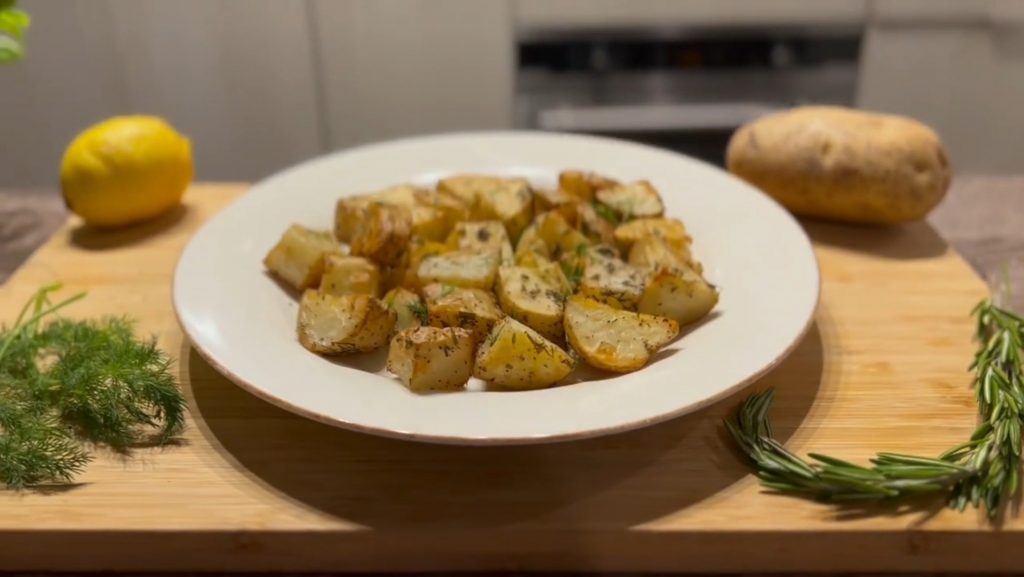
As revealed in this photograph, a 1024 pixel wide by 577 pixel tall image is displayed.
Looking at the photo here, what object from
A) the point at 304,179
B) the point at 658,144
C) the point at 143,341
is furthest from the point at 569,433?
the point at 658,144

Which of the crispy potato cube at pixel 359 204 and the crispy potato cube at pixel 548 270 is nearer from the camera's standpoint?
the crispy potato cube at pixel 548 270

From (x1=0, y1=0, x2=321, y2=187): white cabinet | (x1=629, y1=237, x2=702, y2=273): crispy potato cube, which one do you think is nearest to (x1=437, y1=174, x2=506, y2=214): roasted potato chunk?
(x1=629, y1=237, x2=702, y2=273): crispy potato cube

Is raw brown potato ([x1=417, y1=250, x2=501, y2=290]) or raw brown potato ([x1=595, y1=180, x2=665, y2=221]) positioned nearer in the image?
raw brown potato ([x1=417, y1=250, x2=501, y2=290])

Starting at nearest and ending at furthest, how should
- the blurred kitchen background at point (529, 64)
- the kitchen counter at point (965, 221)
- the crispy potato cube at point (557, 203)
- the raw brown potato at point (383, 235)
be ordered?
1. the raw brown potato at point (383, 235)
2. the crispy potato cube at point (557, 203)
3. the kitchen counter at point (965, 221)
4. the blurred kitchen background at point (529, 64)

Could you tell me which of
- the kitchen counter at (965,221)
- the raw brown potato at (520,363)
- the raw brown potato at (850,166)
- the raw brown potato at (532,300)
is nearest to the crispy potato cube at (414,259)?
the raw brown potato at (532,300)

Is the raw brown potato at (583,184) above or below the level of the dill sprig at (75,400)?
above

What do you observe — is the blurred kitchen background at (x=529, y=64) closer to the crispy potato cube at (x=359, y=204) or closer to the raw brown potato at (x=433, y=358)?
the crispy potato cube at (x=359, y=204)

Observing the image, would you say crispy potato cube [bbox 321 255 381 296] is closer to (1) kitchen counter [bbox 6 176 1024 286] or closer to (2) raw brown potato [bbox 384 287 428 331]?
(2) raw brown potato [bbox 384 287 428 331]
